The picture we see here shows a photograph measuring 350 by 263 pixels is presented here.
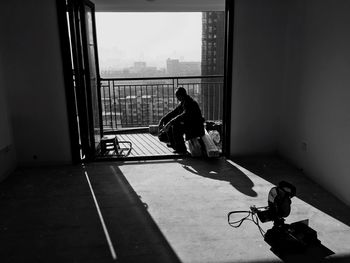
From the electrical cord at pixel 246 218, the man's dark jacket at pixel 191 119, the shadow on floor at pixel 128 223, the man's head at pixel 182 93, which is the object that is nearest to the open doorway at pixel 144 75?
the man's dark jacket at pixel 191 119

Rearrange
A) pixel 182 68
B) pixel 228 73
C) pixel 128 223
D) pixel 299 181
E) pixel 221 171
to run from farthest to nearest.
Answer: pixel 182 68 → pixel 228 73 → pixel 221 171 → pixel 299 181 → pixel 128 223

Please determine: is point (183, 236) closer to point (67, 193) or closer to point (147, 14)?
point (67, 193)

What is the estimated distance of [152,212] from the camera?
9.17ft

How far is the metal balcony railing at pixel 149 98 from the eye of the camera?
580cm

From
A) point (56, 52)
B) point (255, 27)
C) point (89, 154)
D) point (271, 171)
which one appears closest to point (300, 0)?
point (255, 27)

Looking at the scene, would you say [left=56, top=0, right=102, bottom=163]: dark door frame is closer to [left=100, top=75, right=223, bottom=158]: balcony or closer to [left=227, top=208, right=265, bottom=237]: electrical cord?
[left=100, top=75, right=223, bottom=158]: balcony

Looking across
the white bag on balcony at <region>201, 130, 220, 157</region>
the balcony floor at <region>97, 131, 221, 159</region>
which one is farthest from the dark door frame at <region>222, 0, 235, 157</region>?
the balcony floor at <region>97, 131, 221, 159</region>

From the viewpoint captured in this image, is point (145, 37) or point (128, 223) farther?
point (145, 37)

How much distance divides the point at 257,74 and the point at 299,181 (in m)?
1.48

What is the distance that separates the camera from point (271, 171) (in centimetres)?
379

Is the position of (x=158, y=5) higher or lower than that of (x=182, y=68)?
higher

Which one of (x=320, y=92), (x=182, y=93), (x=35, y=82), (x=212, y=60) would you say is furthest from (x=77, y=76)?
(x=212, y=60)

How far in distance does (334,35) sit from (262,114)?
4.82ft

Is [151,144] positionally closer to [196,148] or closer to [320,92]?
[196,148]
